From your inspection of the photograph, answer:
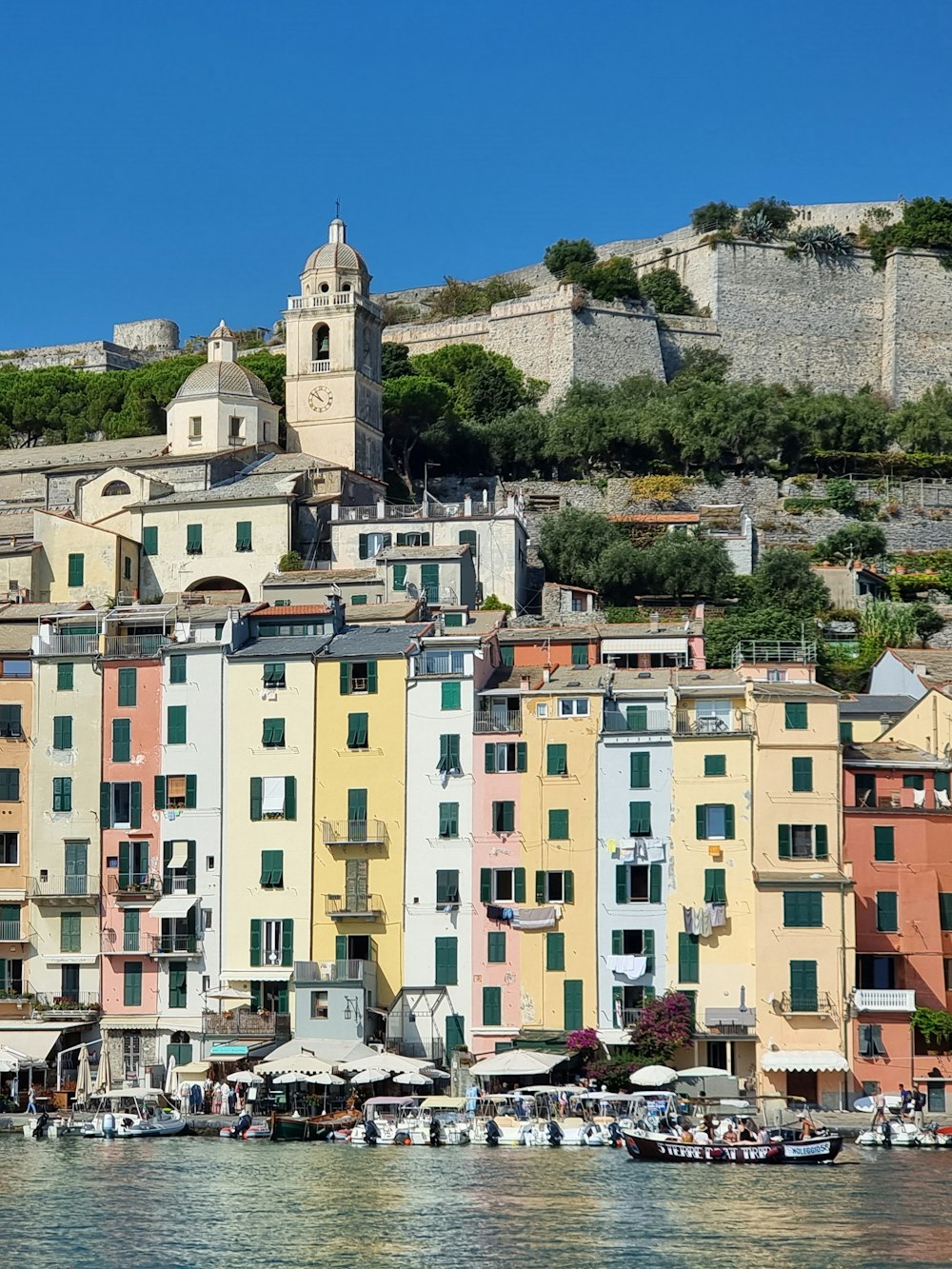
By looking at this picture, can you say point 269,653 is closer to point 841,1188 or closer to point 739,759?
point 739,759

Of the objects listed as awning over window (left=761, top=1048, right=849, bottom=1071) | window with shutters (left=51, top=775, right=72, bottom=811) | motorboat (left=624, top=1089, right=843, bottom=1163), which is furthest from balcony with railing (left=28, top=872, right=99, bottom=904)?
awning over window (left=761, top=1048, right=849, bottom=1071)

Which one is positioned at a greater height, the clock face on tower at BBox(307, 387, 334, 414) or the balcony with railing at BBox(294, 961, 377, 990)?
the clock face on tower at BBox(307, 387, 334, 414)

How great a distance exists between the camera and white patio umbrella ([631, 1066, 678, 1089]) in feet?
197

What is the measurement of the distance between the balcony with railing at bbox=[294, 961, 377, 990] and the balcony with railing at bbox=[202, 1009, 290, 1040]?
126 centimetres

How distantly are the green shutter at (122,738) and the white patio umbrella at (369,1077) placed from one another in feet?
44.2

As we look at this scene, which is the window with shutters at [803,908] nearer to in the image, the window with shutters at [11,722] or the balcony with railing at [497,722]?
the balcony with railing at [497,722]

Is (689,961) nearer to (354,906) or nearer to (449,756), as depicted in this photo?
(449,756)

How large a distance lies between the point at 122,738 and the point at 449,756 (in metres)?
9.91

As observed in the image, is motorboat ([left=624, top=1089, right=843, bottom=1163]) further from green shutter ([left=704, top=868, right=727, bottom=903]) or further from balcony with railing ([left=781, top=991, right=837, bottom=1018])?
green shutter ([left=704, top=868, right=727, bottom=903])

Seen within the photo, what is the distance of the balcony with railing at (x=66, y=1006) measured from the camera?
6725 cm

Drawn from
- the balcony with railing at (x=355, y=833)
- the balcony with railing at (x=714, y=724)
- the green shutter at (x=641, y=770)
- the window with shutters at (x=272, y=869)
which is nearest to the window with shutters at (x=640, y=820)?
the green shutter at (x=641, y=770)

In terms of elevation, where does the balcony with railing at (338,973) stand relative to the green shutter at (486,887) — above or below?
below

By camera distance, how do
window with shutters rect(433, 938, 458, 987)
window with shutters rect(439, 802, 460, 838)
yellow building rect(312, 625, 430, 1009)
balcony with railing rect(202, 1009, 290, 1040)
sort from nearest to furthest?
balcony with railing rect(202, 1009, 290, 1040) < window with shutters rect(433, 938, 458, 987) < yellow building rect(312, 625, 430, 1009) < window with shutters rect(439, 802, 460, 838)

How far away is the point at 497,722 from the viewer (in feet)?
222
